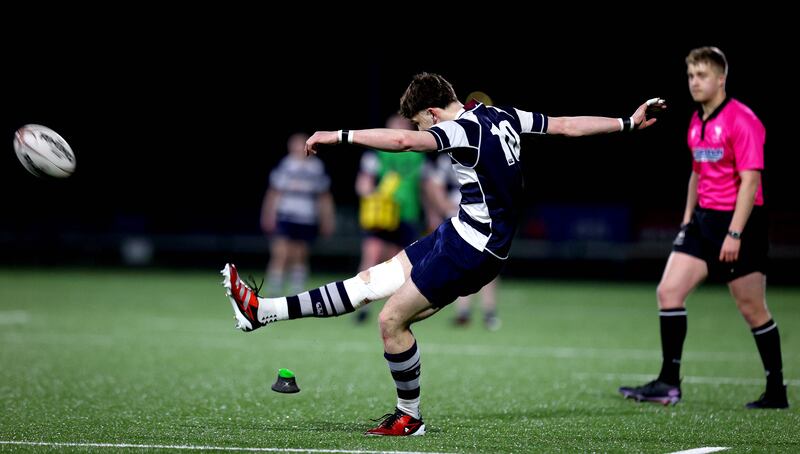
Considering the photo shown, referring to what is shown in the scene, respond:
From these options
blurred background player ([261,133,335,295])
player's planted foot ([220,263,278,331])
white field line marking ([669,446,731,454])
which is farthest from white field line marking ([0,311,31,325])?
white field line marking ([669,446,731,454])

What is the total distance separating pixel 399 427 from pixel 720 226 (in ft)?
8.09

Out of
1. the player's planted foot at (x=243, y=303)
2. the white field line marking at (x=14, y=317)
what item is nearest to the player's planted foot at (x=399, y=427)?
the player's planted foot at (x=243, y=303)

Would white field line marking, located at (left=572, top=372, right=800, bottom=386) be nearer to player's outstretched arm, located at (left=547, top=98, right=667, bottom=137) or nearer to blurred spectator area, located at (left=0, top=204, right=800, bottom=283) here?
player's outstretched arm, located at (left=547, top=98, right=667, bottom=137)

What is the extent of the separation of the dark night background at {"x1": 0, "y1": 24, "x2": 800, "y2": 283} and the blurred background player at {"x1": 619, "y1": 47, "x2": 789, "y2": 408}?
573 inches

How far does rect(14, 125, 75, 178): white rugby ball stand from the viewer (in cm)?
597

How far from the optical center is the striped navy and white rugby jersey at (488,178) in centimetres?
516

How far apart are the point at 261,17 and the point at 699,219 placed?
762 inches

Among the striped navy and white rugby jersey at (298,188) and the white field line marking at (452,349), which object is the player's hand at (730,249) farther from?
the striped navy and white rugby jersey at (298,188)

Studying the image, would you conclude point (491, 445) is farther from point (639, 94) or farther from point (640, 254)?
point (639, 94)

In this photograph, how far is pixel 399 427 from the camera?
529 centimetres

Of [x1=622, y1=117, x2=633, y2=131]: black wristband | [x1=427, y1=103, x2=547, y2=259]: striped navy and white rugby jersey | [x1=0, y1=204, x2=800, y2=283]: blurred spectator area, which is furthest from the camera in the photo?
[x1=0, y1=204, x2=800, y2=283]: blurred spectator area

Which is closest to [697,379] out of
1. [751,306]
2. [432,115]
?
[751,306]

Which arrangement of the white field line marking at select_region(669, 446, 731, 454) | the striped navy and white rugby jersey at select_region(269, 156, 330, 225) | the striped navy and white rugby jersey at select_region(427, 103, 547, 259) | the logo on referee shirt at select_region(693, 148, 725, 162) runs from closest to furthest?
the white field line marking at select_region(669, 446, 731, 454) < the striped navy and white rugby jersey at select_region(427, 103, 547, 259) < the logo on referee shirt at select_region(693, 148, 725, 162) < the striped navy and white rugby jersey at select_region(269, 156, 330, 225)

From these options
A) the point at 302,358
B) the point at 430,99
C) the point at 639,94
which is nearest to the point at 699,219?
the point at 430,99
